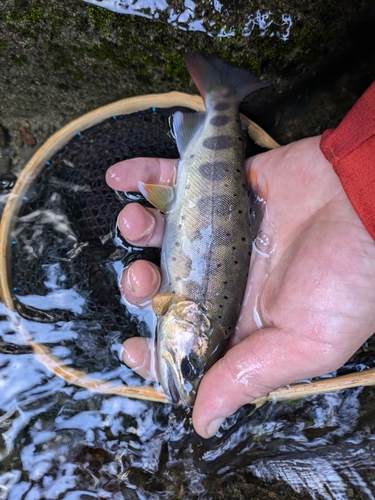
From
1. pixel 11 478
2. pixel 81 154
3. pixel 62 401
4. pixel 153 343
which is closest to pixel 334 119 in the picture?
pixel 81 154

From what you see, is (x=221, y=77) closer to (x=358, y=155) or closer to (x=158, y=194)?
(x=158, y=194)

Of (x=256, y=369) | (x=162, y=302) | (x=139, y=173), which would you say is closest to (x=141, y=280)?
(x=162, y=302)

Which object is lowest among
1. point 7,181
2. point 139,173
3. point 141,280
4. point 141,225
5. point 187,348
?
point 187,348

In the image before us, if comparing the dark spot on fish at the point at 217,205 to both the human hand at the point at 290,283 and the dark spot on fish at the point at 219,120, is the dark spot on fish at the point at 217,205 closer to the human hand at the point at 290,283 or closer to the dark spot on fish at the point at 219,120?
the human hand at the point at 290,283

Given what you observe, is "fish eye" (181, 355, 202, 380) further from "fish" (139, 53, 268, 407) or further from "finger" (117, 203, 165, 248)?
"finger" (117, 203, 165, 248)

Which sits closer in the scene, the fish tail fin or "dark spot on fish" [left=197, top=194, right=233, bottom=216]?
"dark spot on fish" [left=197, top=194, right=233, bottom=216]

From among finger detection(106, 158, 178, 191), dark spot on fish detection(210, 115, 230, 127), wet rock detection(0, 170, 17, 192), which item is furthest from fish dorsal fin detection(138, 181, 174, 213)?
wet rock detection(0, 170, 17, 192)
